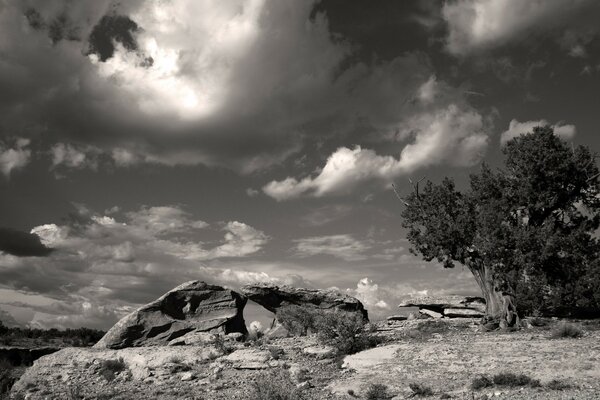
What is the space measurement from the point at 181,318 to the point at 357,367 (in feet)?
64.4

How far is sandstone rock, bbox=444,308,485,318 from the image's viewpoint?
99.2 ft

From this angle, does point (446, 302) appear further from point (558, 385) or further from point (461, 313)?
point (558, 385)

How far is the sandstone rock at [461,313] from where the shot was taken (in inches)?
1191

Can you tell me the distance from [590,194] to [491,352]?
41.8 ft

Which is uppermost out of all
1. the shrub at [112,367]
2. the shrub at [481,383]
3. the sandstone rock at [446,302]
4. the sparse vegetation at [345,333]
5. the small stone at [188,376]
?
the sandstone rock at [446,302]

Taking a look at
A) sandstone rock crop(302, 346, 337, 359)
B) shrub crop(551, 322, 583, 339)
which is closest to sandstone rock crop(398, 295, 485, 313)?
shrub crop(551, 322, 583, 339)

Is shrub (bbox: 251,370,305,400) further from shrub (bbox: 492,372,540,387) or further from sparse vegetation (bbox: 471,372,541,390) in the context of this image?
shrub (bbox: 492,372,540,387)

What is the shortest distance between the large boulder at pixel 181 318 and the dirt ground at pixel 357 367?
5153 millimetres

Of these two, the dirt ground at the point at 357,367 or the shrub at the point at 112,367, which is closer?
the dirt ground at the point at 357,367

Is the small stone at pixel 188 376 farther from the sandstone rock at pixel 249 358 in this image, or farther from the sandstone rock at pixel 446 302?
the sandstone rock at pixel 446 302

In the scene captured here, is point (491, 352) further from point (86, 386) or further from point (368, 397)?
point (86, 386)

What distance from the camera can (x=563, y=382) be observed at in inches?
488

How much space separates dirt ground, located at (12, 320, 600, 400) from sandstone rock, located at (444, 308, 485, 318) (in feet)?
17.5

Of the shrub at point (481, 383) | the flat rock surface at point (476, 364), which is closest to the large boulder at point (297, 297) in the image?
the flat rock surface at point (476, 364)
